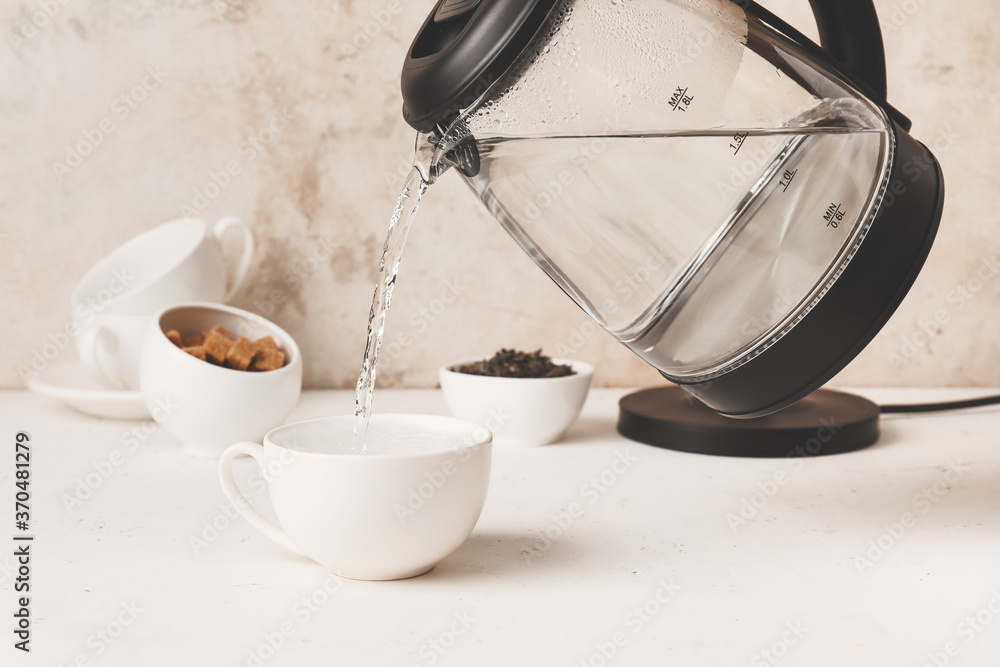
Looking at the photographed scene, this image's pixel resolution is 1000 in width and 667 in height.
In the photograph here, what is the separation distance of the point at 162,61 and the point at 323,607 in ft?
2.66

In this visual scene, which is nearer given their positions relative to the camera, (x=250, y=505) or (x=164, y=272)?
(x=250, y=505)

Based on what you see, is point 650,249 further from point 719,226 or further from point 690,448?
point 690,448

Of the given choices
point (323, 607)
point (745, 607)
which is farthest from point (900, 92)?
point (323, 607)
